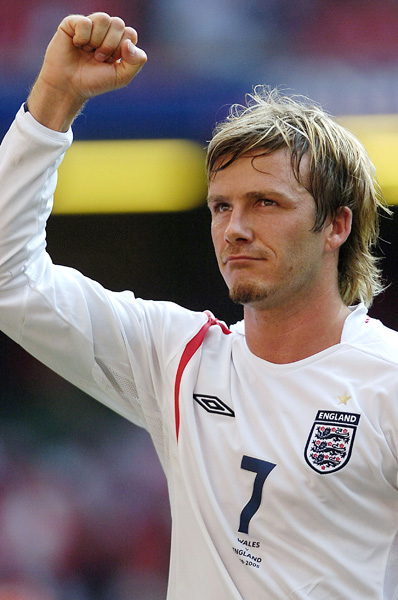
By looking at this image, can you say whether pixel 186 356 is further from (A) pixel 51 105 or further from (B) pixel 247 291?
(A) pixel 51 105

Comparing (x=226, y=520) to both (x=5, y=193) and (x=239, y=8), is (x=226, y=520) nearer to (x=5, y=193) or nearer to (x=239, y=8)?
(x=5, y=193)

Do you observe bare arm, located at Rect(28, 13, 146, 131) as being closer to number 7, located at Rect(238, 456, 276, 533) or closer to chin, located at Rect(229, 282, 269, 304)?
chin, located at Rect(229, 282, 269, 304)

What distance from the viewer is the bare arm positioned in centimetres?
144

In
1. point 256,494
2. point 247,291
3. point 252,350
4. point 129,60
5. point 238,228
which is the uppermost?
point 129,60

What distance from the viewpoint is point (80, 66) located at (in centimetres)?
151

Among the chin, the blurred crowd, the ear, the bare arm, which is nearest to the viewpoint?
the bare arm

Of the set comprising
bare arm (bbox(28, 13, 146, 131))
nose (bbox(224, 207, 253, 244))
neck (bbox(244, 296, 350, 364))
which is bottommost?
neck (bbox(244, 296, 350, 364))

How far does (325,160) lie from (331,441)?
661 millimetres

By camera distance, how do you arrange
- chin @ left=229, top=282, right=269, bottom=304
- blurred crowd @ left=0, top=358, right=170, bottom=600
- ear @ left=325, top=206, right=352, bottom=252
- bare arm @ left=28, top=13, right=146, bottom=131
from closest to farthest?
bare arm @ left=28, top=13, right=146, bottom=131 < chin @ left=229, top=282, right=269, bottom=304 < ear @ left=325, top=206, right=352, bottom=252 < blurred crowd @ left=0, top=358, right=170, bottom=600

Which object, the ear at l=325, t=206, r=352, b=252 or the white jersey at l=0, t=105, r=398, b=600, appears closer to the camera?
the white jersey at l=0, t=105, r=398, b=600

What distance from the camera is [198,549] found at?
1.56 metres

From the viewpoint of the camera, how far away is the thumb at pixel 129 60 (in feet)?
4.75

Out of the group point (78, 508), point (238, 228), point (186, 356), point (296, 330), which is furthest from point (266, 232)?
point (78, 508)

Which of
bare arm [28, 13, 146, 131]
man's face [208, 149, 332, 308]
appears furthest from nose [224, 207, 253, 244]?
bare arm [28, 13, 146, 131]
